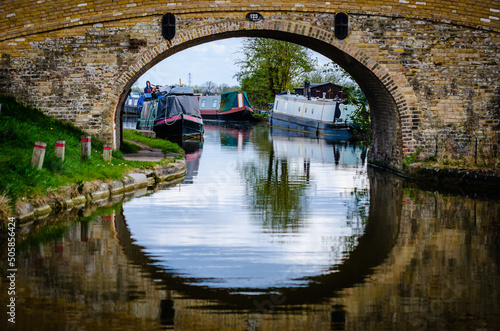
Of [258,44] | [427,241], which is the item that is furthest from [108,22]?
[258,44]

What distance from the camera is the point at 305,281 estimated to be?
5363mm

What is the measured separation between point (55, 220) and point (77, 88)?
217 inches

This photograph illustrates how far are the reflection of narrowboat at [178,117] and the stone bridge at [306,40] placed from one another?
11834 mm

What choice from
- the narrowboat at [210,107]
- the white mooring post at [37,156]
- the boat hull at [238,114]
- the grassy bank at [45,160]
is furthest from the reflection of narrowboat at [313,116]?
the white mooring post at [37,156]

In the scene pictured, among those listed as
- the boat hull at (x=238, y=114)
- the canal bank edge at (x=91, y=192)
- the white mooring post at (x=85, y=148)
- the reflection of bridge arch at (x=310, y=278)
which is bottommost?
the reflection of bridge arch at (x=310, y=278)

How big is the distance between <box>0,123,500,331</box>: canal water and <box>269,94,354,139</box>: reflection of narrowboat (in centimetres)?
1843

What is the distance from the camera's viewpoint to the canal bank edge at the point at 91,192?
785 centimetres

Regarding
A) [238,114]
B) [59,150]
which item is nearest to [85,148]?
[59,150]

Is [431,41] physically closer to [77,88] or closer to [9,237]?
[77,88]

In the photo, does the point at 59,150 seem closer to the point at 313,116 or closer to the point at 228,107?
the point at 313,116

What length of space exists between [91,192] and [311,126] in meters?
23.2

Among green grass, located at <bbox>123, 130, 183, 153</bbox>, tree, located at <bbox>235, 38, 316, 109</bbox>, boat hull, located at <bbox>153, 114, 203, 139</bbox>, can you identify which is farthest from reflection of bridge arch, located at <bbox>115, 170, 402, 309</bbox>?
tree, located at <bbox>235, 38, 316, 109</bbox>

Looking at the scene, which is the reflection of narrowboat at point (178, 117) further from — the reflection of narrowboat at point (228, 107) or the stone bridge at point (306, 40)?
the reflection of narrowboat at point (228, 107)

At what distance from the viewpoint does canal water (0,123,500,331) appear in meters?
4.55
